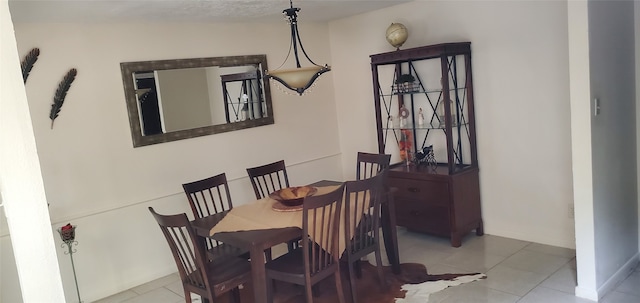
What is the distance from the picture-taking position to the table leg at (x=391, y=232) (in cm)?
374

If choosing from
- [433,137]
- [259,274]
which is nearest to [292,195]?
[259,274]

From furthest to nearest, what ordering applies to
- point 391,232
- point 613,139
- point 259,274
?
1. point 391,232
2. point 613,139
3. point 259,274

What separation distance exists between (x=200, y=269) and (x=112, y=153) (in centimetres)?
159

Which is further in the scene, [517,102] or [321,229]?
[517,102]

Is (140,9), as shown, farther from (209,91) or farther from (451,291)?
(451,291)

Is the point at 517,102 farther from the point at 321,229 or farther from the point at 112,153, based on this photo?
the point at 112,153

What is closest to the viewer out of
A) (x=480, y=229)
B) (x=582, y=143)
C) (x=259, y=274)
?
(x=259, y=274)

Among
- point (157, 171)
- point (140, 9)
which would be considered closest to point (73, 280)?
point (157, 171)

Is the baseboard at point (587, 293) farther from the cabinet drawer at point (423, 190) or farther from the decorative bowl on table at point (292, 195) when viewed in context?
the decorative bowl on table at point (292, 195)

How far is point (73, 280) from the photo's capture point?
12.5 feet

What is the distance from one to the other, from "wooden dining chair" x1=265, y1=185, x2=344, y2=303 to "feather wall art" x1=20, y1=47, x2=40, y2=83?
2214 millimetres

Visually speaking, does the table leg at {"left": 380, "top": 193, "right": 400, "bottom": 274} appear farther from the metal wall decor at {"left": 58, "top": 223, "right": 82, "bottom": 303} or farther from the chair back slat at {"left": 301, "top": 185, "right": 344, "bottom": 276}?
the metal wall decor at {"left": 58, "top": 223, "right": 82, "bottom": 303}

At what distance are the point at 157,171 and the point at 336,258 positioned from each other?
1926mm

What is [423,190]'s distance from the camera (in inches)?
172
